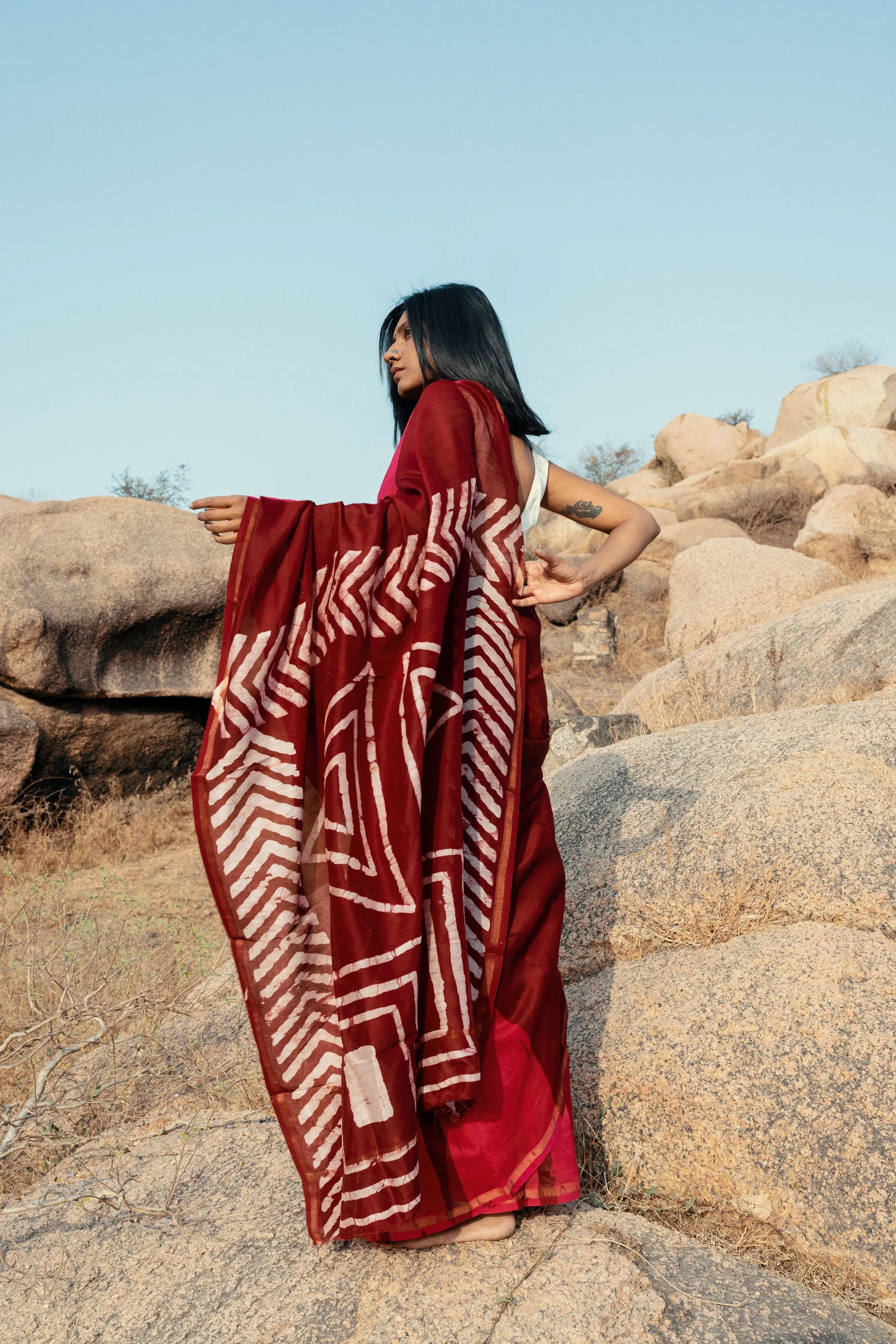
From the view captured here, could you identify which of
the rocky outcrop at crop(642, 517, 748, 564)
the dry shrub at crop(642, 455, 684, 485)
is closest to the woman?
the rocky outcrop at crop(642, 517, 748, 564)

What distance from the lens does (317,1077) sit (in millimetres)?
1874

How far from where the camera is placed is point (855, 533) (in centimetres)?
1252

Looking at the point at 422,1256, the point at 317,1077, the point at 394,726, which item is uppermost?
the point at 394,726

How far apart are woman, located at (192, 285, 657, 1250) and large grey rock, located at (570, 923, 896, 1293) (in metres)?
0.41

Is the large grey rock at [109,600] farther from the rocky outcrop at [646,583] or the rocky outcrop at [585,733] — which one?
the rocky outcrop at [646,583]

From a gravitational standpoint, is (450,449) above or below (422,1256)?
above

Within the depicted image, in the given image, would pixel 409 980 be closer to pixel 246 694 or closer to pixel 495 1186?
pixel 495 1186

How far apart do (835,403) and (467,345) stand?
23.5 metres

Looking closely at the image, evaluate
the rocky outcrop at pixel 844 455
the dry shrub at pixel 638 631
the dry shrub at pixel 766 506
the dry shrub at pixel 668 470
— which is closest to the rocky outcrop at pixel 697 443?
the dry shrub at pixel 668 470

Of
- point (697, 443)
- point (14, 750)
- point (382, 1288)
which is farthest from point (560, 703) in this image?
point (697, 443)

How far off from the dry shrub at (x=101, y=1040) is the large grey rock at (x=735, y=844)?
122cm

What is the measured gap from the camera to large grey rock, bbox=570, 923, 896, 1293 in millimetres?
2133

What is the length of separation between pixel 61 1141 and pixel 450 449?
2.02 metres

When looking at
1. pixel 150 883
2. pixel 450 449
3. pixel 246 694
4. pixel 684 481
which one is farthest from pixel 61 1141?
pixel 684 481
